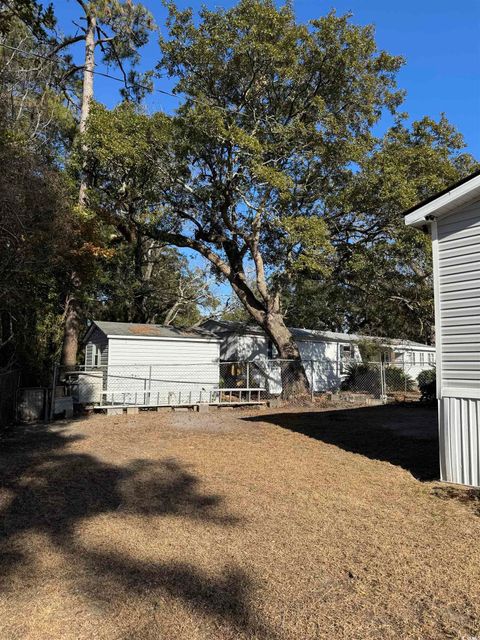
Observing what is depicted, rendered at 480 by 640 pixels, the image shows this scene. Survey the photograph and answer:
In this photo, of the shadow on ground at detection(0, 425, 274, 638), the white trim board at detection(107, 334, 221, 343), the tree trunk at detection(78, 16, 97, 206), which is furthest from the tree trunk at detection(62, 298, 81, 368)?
the shadow on ground at detection(0, 425, 274, 638)

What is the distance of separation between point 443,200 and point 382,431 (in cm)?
632

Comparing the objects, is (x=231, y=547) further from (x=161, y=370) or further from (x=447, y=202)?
(x=161, y=370)

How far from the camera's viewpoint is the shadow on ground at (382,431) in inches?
326

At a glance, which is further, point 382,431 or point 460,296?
point 382,431

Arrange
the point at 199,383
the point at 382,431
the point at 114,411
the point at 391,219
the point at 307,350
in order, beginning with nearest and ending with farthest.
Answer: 1. the point at 382,431
2. the point at 114,411
3. the point at 391,219
4. the point at 199,383
5. the point at 307,350

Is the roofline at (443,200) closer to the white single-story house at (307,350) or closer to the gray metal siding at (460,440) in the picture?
the gray metal siding at (460,440)

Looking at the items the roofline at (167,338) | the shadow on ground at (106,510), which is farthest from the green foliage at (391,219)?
the shadow on ground at (106,510)

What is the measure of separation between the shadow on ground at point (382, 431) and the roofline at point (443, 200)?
3707mm

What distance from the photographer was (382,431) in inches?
447

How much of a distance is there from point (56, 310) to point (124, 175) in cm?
643

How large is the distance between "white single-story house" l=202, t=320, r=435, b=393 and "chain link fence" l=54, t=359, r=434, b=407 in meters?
0.18

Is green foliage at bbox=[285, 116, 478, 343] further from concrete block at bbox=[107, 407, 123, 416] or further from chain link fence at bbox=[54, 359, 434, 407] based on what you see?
concrete block at bbox=[107, 407, 123, 416]

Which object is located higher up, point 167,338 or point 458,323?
point 167,338

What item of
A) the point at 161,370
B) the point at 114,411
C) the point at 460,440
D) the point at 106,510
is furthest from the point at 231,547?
the point at 161,370
